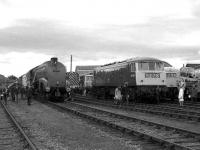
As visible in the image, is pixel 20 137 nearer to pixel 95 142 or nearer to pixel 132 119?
pixel 95 142

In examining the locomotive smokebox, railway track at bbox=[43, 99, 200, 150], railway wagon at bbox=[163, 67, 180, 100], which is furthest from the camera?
the locomotive smokebox

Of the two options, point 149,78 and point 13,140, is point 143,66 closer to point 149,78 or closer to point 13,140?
point 149,78

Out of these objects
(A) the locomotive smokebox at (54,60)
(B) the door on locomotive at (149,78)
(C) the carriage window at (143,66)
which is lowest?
(B) the door on locomotive at (149,78)

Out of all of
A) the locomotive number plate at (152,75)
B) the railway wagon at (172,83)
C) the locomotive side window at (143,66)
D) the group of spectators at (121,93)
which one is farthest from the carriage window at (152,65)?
the railway wagon at (172,83)

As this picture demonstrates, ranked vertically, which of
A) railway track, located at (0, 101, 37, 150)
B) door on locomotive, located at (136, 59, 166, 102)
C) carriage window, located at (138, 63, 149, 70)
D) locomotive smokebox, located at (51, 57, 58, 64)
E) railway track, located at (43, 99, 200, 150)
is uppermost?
locomotive smokebox, located at (51, 57, 58, 64)

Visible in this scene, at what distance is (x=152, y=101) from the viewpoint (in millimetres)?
28016

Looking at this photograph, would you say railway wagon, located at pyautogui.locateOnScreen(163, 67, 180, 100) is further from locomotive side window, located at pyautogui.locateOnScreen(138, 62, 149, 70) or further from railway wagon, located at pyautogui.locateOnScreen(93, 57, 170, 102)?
locomotive side window, located at pyautogui.locateOnScreen(138, 62, 149, 70)

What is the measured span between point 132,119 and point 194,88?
1329 cm

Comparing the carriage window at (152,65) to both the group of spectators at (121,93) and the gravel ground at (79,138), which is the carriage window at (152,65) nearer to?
the group of spectators at (121,93)

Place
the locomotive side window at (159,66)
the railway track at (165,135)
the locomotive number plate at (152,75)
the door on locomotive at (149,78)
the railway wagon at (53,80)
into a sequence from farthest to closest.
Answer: the railway wagon at (53,80)
the locomotive side window at (159,66)
the locomotive number plate at (152,75)
the door on locomotive at (149,78)
the railway track at (165,135)

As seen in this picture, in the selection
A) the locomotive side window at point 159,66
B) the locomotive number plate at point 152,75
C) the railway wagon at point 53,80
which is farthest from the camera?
the railway wagon at point 53,80

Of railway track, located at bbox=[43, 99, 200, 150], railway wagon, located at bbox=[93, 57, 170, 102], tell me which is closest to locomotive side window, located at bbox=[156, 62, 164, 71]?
railway wagon, located at bbox=[93, 57, 170, 102]

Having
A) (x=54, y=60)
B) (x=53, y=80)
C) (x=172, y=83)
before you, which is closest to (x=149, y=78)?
(x=172, y=83)

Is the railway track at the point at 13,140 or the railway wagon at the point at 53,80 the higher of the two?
the railway wagon at the point at 53,80
